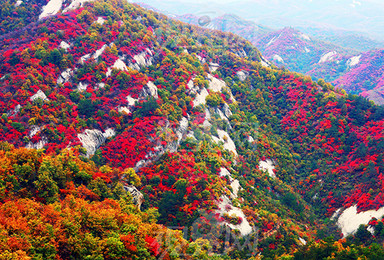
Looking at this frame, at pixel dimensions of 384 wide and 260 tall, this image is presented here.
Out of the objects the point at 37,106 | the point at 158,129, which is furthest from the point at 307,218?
the point at 37,106

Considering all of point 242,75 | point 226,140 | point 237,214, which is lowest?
point 237,214

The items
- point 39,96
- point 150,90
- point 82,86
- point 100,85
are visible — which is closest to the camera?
point 39,96

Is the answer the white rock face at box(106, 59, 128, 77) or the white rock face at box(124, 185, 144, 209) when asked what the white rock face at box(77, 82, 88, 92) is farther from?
the white rock face at box(124, 185, 144, 209)

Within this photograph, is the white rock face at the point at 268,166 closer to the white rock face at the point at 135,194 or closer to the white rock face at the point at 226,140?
the white rock face at the point at 226,140

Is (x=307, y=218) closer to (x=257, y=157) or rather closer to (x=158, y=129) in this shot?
(x=257, y=157)

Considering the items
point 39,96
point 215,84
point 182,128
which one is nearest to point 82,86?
point 39,96

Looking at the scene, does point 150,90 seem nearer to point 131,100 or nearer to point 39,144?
point 131,100
